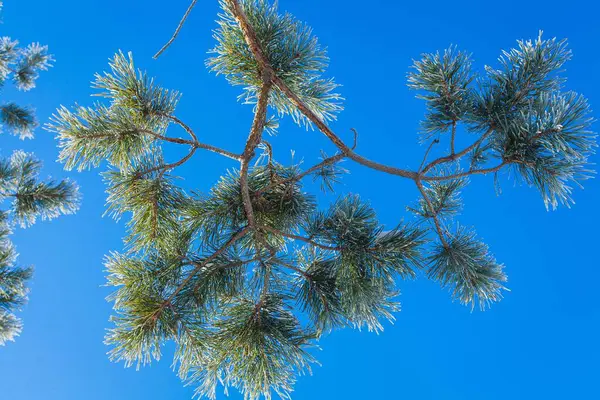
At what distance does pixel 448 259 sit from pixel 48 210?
4.65 ft

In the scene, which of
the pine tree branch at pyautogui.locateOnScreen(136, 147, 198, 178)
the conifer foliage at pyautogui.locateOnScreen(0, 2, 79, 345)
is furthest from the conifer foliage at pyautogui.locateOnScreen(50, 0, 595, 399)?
the conifer foliage at pyautogui.locateOnScreen(0, 2, 79, 345)

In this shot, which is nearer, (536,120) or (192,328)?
(536,120)

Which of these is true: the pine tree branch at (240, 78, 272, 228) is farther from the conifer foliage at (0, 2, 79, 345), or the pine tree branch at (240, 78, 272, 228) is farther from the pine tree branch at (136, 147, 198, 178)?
the conifer foliage at (0, 2, 79, 345)

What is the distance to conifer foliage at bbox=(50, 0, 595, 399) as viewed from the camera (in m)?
1.11

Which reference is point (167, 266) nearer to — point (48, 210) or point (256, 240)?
point (256, 240)

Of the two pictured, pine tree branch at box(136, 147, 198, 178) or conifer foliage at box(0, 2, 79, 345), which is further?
conifer foliage at box(0, 2, 79, 345)

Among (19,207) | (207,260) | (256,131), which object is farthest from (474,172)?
(19,207)

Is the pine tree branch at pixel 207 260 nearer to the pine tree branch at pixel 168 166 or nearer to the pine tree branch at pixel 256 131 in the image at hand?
the pine tree branch at pixel 256 131

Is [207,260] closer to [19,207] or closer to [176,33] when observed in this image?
[176,33]

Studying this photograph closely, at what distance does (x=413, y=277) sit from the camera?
1.17 meters

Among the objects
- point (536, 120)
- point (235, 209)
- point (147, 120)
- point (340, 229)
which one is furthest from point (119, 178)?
point (536, 120)

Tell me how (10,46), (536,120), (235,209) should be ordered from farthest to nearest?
(10,46) → (235,209) → (536,120)

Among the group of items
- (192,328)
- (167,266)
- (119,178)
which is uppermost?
(119,178)

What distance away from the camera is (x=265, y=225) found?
4.32ft
